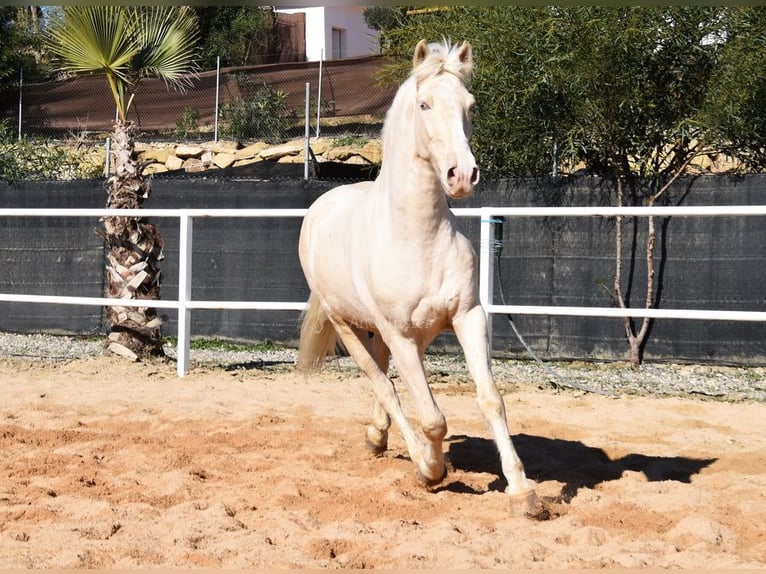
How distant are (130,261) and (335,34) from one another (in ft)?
64.4

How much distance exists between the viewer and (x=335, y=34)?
2731cm

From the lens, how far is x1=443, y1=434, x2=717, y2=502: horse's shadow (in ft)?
15.2

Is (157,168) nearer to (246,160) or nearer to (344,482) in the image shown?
(246,160)

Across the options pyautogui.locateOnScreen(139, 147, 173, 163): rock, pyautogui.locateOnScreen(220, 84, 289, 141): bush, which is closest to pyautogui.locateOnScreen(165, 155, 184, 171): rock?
pyautogui.locateOnScreen(139, 147, 173, 163): rock

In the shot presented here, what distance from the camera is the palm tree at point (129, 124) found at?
880 cm

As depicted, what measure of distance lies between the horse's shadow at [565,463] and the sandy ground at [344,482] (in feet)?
0.06

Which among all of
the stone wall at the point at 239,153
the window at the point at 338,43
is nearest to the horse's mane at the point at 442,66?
the stone wall at the point at 239,153

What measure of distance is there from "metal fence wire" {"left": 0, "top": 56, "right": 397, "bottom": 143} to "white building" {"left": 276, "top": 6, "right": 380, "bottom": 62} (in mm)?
7589

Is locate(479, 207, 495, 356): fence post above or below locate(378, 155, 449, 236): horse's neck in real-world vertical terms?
below

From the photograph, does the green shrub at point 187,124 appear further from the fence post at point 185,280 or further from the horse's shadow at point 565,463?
the horse's shadow at point 565,463

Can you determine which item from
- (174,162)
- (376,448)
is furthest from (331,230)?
(174,162)

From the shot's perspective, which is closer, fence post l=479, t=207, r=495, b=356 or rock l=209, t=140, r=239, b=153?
fence post l=479, t=207, r=495, b=356

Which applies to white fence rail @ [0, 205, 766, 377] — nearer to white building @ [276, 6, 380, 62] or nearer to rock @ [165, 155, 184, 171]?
rock @ [165, 155, 184, 171]

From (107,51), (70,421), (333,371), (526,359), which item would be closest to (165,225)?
(107,51)
